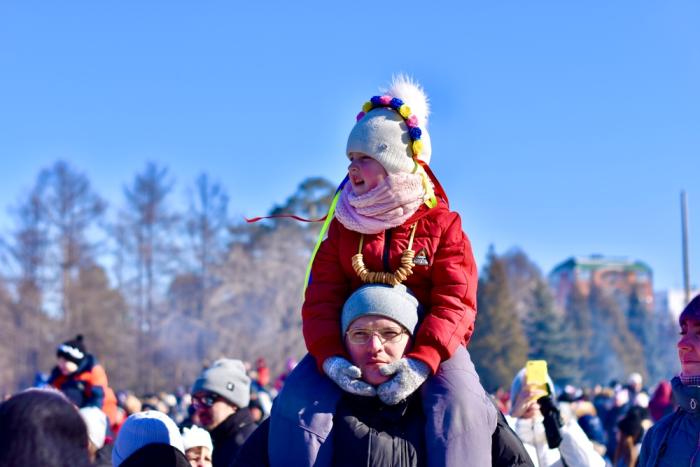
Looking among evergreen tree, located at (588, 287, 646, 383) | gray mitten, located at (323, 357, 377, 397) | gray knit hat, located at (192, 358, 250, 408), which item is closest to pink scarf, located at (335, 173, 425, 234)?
gray mitten, located at (323, 357, 377, 397)

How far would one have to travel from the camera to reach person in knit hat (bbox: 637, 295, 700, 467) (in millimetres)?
4422

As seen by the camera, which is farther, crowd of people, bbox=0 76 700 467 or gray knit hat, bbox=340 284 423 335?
gray knit hat, bbox=340 284 423 335

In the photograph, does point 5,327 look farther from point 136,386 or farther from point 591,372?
point 591,372

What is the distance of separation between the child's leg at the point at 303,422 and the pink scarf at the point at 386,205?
605mm

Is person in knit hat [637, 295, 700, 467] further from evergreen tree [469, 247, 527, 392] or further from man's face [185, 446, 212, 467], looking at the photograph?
evergreen tree [469, 247, 527, 392]

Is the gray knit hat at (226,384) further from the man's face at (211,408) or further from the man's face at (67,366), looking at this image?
the man's face at (67,366)

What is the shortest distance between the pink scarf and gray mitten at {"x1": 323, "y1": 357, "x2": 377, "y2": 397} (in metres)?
0.54

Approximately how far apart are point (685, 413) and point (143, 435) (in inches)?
95.7

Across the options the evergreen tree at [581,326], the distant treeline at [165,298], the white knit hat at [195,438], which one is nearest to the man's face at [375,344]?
the white knit hat at [195,438]

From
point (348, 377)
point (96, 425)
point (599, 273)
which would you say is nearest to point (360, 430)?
point (348, 377)

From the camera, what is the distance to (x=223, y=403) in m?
6.82

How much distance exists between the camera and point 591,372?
6444 cm

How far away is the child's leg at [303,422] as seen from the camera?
12.1 feet

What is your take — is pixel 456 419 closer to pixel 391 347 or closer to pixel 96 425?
pixel 391 347
